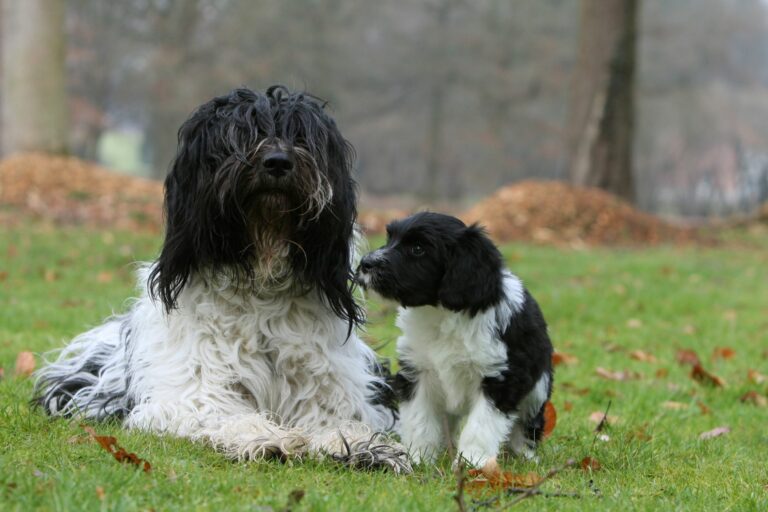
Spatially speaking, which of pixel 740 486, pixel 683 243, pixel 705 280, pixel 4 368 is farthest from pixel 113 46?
pixel 740 486

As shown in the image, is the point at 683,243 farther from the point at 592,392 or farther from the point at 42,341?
the point at 42,341

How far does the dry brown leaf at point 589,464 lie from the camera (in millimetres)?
3996

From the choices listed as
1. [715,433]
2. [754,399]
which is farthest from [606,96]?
[715,433]

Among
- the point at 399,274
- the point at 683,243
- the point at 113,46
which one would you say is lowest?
the point at 683,243

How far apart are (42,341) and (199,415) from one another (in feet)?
10.1

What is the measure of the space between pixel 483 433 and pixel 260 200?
1318 mm

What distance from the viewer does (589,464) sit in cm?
402

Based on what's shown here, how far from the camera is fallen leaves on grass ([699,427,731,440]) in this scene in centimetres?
496

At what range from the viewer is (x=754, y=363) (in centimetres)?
711

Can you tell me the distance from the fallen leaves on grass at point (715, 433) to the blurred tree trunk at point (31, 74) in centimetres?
1449

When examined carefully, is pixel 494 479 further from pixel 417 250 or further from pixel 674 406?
pixel 674 406

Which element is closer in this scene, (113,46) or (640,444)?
(640,444)

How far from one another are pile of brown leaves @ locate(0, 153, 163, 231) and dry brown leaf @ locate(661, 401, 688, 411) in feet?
29.4

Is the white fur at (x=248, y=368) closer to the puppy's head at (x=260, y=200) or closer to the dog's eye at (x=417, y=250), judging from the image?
the puppy's head at (x=260, y=200)
